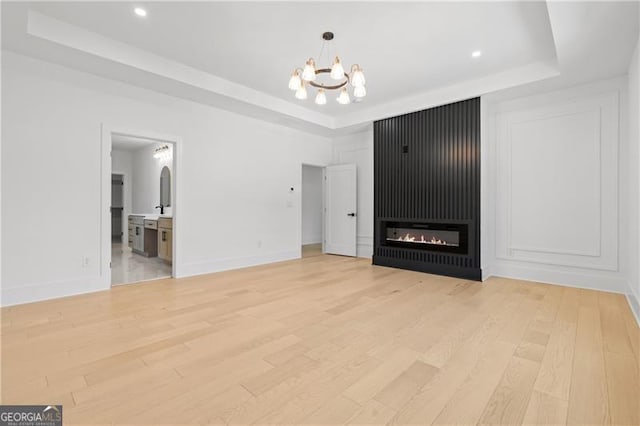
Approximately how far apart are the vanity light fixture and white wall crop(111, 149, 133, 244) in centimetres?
199

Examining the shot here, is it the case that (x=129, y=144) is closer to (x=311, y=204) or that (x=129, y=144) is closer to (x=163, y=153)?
(x=163, y=153)

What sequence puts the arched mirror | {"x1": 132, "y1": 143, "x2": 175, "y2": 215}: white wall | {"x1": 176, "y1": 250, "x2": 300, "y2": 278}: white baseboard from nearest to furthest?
{"x1": 176, "y1": 250, "x2": 300, "y2": 278}: white baseboard
the arched mirror
{"x1": 132, "y1": 143, "x2": 175, "y2": 215}: white wall

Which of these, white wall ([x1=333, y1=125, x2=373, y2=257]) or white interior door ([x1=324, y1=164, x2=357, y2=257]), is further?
white interior door ([x1=324, y1=164, x2=357, y2=257])

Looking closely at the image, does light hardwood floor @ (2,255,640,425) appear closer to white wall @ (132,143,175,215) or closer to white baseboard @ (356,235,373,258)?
white baseboard @ (356,235,373,258)

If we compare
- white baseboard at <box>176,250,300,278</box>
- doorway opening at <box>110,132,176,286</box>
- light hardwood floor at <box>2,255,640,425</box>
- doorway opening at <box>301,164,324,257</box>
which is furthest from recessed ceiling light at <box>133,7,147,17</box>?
doorway opening at <box>301,164,324,257</box>

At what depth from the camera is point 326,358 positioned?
2213 millimetres

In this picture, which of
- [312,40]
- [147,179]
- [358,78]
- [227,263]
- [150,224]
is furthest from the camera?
[147,179]

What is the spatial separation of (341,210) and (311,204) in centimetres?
211

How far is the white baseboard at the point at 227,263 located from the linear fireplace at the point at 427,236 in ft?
7.13

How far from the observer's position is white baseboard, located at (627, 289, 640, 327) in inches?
119

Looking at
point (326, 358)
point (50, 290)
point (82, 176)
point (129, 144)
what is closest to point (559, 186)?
point (326, 358)

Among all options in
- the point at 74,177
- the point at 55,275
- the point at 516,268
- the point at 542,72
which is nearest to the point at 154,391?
the point at 55,275

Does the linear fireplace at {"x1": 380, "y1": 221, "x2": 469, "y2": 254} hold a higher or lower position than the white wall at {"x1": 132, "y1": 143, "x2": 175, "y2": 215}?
lower

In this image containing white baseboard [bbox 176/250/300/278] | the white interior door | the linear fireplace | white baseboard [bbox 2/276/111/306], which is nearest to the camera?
white baseboard [bbox 2/276/111/306]
